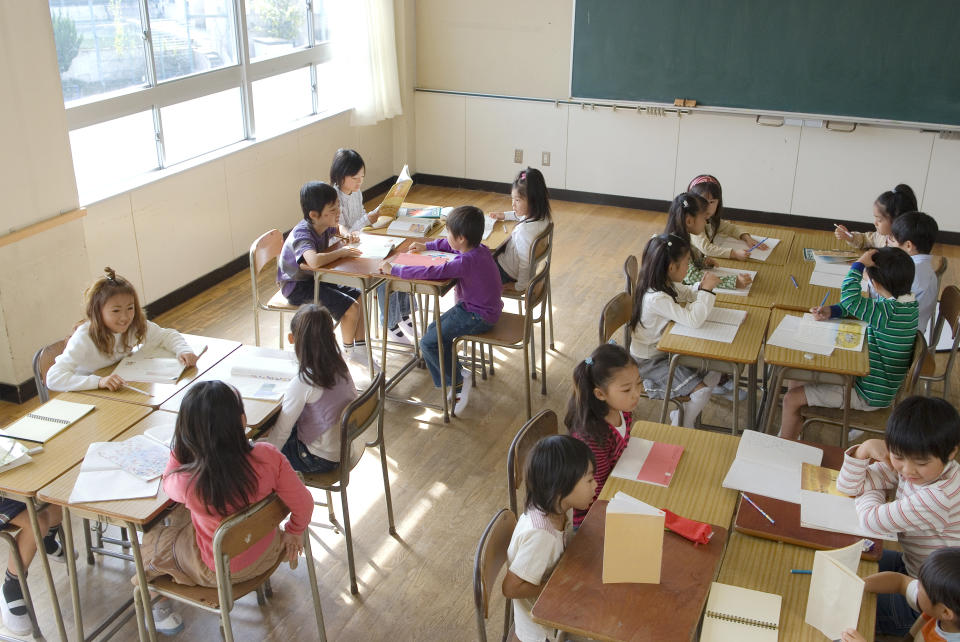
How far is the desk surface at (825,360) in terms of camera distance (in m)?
3.46

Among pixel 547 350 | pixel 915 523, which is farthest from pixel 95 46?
pixel 915 523

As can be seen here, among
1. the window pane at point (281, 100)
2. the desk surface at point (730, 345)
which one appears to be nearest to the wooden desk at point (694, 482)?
the desk surface at point (730, 345)

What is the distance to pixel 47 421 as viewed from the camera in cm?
300

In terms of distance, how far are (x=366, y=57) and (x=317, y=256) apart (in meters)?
3.54

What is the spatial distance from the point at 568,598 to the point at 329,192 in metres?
2.93

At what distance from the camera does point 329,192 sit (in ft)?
15.1

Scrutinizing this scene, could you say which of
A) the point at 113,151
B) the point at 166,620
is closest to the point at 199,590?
the point at 166,620

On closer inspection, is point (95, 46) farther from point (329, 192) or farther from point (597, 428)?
point (597, 428)

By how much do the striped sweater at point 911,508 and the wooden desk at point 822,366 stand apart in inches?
36.0

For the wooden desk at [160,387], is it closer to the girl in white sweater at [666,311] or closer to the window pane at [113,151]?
the girl in white sweater at [666,311]

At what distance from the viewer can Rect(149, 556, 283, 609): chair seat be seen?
2.61 meters

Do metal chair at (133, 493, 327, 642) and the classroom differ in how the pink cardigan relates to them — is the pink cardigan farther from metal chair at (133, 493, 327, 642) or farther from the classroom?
the classroom

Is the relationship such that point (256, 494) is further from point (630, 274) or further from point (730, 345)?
point (630, 274)

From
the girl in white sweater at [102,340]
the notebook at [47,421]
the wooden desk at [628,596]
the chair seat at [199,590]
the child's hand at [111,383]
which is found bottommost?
the chair seat at [199,590]
